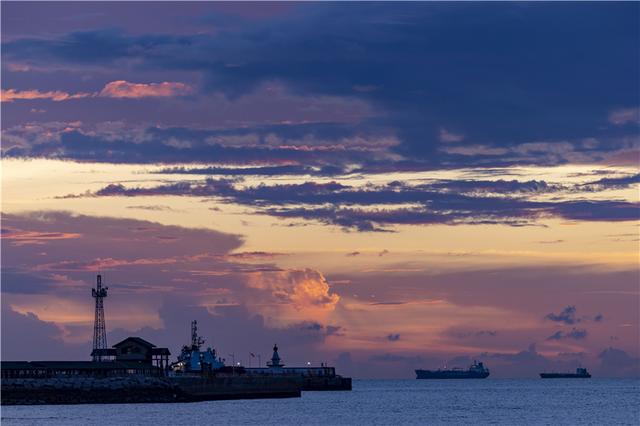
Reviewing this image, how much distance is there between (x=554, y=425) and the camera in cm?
14762

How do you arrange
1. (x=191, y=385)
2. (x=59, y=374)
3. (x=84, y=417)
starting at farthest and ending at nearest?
1. (x=191, y=385)
2. (x=59, y=374)
3. (x=84, y=417)

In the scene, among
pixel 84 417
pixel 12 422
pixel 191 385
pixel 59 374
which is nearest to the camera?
pixel 12 422

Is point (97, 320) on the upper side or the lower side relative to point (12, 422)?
upper

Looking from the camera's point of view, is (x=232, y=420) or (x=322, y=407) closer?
(x=232, y=420)

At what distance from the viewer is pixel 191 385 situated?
187625 millimetres

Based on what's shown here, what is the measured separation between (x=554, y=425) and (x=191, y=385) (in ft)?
207

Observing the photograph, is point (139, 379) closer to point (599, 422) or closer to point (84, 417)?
point (84, 417)

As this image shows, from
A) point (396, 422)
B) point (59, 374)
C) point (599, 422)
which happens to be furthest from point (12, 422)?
point (599, 422)

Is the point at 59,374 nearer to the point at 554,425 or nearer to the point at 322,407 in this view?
the point at 322,407

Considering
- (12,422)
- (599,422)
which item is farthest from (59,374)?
(599,422)

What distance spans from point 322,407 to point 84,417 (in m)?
53.5

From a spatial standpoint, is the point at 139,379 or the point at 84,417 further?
the point at 139,379

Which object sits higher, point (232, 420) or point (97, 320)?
point (97, 320)

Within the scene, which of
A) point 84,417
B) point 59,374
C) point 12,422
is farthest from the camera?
point 59,374
